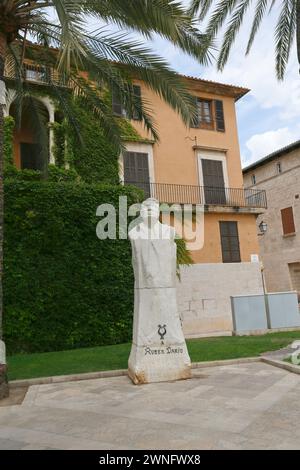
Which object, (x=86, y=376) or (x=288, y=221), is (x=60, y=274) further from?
(x=288, y=221)

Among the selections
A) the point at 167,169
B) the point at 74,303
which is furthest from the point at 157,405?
the point at 167,169

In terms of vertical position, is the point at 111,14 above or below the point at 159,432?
above

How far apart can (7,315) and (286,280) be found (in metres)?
20.5

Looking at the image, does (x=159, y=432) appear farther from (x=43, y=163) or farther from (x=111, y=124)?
(x=43, y=163)

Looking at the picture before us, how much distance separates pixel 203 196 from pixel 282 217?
1009 cm

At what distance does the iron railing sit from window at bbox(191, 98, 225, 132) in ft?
11.6

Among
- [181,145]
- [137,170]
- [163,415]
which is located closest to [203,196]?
[181,145]

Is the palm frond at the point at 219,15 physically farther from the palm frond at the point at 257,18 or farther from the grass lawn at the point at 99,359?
the grass lawn at the point at 99,359

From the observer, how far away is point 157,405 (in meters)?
5.14

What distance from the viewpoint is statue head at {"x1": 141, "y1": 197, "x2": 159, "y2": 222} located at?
7336mm

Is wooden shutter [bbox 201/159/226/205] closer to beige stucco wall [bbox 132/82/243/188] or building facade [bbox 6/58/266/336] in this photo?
building facade [bbox 6/58/266/336]

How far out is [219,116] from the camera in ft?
71.8

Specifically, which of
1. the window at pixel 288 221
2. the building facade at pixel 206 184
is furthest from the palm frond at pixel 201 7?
the window at pixel 288 221
